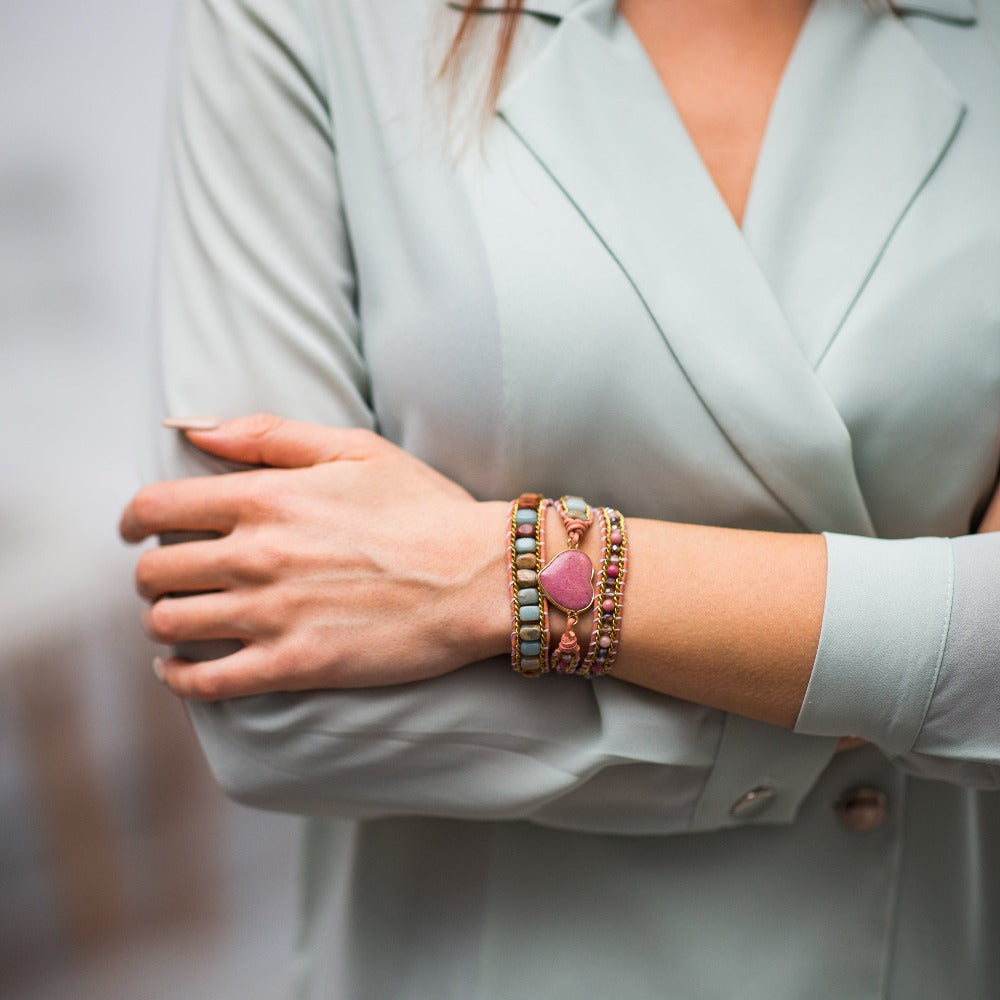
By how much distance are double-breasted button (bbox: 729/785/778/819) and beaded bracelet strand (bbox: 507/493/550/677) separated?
0.70ft

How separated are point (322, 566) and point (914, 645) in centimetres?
41

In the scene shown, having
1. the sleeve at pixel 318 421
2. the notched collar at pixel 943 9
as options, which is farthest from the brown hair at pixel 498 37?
the notched collar at pixel 943 9

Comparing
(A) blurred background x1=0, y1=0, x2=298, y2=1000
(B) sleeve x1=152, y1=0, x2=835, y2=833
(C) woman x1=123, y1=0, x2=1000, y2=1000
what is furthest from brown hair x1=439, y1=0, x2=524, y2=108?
(A) blurred background x1=0, y1=0, x2=298, y2=1000

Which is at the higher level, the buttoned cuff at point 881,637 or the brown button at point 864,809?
the buttoned cuff at point 881,637

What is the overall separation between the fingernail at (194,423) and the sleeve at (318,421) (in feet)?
0.04

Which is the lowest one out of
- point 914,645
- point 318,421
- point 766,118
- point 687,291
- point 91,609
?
point 91,609

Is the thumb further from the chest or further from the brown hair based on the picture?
the brown hair

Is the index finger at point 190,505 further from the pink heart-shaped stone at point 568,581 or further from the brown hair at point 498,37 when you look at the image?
the brown hair at point 498,37

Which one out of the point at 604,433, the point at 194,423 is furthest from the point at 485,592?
the point at 194,423

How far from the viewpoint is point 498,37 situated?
0.79 meters

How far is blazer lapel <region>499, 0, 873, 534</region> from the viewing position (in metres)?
0.70

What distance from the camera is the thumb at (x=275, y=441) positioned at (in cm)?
72

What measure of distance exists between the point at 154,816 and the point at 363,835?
135 centimetres

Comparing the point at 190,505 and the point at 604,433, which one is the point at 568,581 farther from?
the point at 190,505
